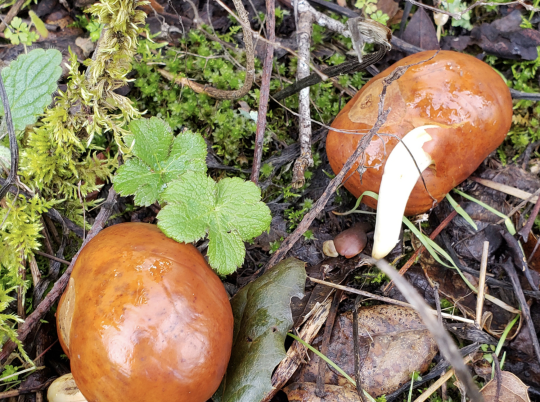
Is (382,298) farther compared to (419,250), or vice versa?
(419,250)

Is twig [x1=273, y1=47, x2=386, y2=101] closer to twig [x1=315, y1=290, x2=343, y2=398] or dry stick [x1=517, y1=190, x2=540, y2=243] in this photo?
twig [x1=315, y1=290, x2=343, y2=398]

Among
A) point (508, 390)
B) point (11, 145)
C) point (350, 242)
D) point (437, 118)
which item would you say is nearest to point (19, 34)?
point (11, 145)

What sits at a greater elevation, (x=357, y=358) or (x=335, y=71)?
(x=335, y=71)

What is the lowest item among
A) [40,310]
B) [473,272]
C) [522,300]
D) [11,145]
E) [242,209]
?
[522,300]

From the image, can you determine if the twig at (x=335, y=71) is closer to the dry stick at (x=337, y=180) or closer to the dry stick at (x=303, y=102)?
the dry stick at (x=303, y=102)

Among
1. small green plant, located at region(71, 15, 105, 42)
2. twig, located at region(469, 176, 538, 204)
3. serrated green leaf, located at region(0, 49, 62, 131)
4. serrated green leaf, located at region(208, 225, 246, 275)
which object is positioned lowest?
twig, located at region(469, 176, 538, 204)

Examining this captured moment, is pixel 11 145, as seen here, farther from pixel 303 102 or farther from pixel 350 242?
pixel 350 242

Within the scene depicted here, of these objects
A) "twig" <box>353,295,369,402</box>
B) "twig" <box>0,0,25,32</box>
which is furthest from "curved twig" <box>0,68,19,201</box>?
"twig" <box>353,295,369,402</box>
